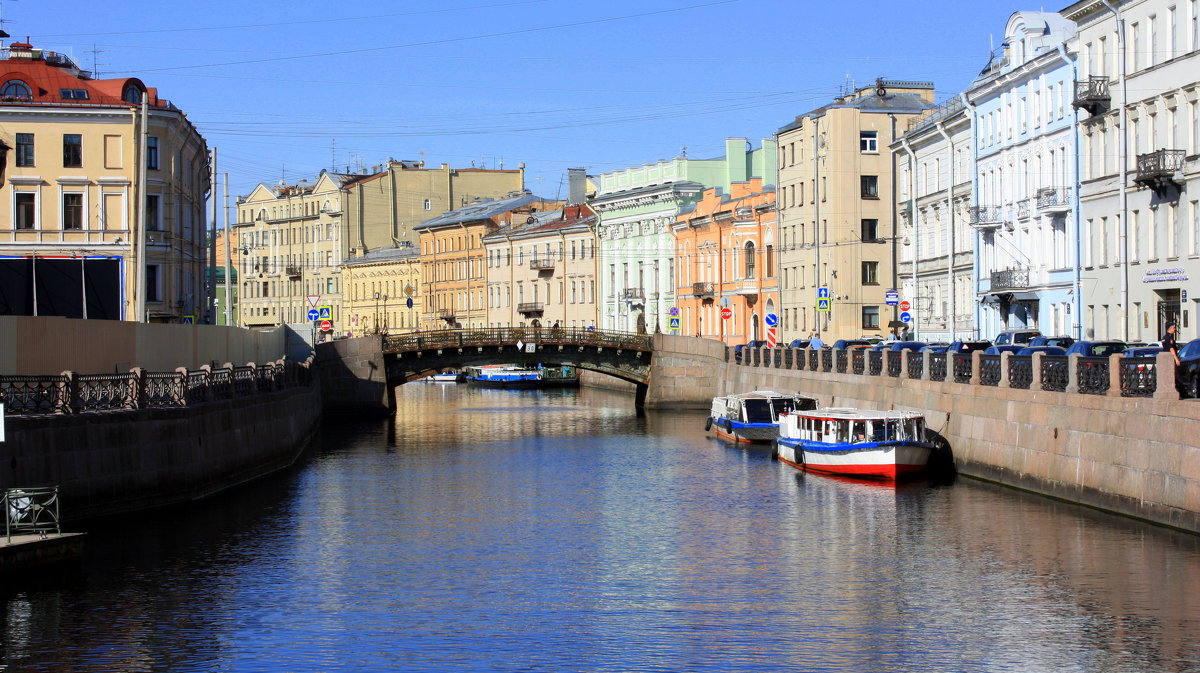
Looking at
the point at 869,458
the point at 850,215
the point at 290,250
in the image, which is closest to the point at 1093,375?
the point at 869,458

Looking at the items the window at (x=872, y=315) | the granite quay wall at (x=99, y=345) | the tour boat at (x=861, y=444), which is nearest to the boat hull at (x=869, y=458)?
the tour boat at (x=861, y=444)

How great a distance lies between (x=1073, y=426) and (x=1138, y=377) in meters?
3.12

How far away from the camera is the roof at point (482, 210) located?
403ft

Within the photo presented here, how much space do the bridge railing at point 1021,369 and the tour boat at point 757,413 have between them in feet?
5.21

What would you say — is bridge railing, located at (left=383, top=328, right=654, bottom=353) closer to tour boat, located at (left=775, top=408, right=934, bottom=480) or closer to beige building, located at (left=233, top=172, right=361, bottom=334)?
tour boat, located at (left=775, top=408, right=934, bottom=480)

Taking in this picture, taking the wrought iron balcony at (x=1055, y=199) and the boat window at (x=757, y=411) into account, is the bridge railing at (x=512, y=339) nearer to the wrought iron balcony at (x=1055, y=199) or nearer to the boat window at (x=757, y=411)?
the boat window at (x=757, y=411)

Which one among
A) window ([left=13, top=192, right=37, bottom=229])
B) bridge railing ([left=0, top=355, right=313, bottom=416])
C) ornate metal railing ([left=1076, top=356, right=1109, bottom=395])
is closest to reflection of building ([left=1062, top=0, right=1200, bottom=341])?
ornate metal railing ([left=1076, top=356, right=1109, bottom=395])

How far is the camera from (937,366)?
43469 mm

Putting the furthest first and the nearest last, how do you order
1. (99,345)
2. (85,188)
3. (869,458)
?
(85,188) → (869,458) → (99,345)

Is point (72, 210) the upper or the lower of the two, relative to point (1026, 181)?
lower

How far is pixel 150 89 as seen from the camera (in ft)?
→ 230

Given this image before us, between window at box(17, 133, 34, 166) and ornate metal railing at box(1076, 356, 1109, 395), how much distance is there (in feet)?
147

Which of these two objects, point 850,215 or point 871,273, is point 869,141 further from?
point 871,273

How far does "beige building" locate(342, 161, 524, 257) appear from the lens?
13312cm
